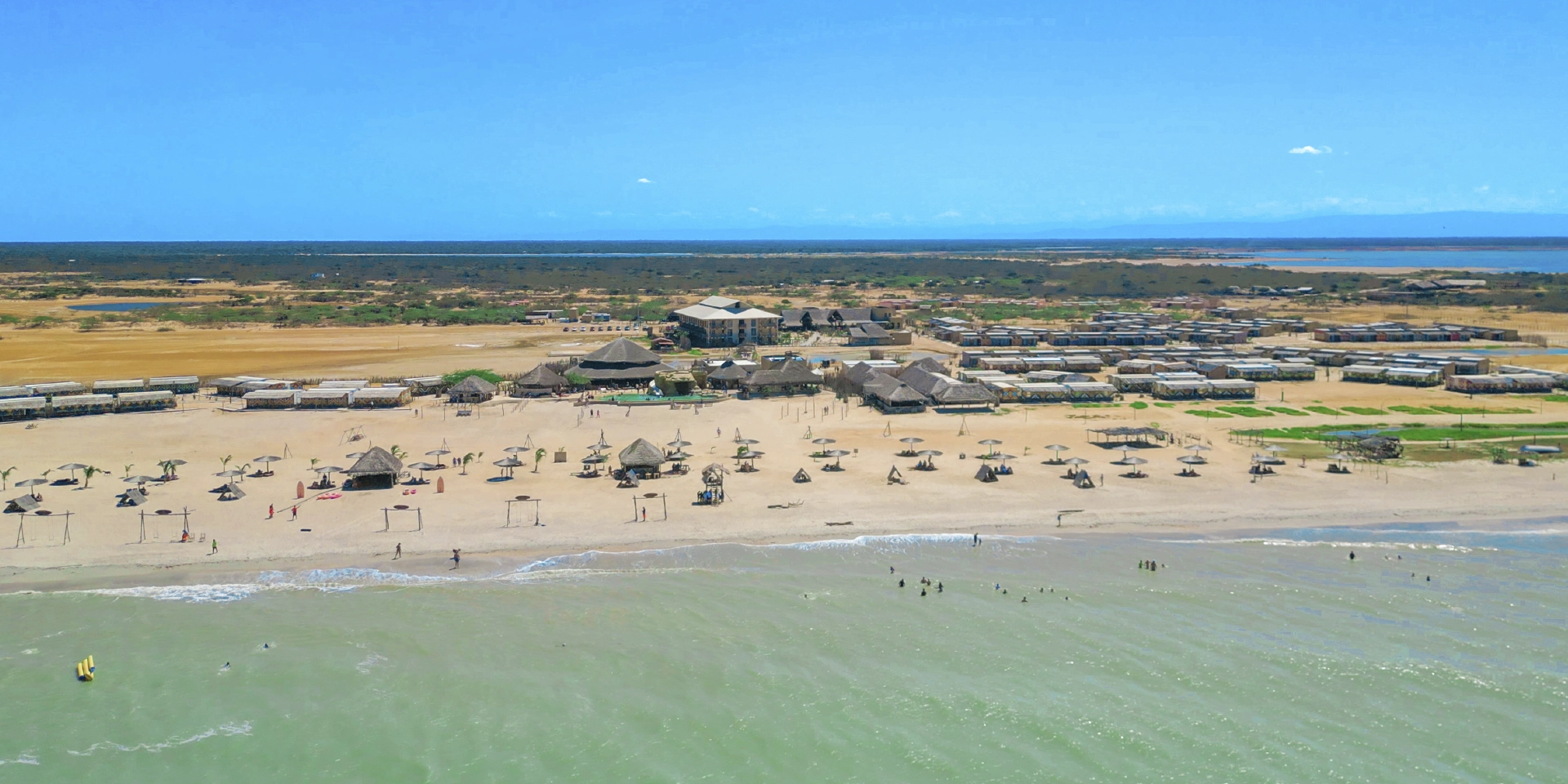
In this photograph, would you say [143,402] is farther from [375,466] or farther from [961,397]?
[961,397]

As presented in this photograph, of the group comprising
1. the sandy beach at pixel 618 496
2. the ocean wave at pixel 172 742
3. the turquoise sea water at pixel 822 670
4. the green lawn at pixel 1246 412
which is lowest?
the ocean wave at pixel 172 742

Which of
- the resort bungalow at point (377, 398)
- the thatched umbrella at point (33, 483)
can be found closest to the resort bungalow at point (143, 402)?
the resort bungalow at point (377, 398)

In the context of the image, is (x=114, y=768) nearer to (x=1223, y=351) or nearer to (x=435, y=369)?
(x=435, y=369)

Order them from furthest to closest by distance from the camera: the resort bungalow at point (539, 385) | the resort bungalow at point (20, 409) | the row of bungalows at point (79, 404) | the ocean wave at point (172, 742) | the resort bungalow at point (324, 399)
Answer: the resort bungalow at point (539, 385) → the resort bungalow at point (324, 399) → the row of bungalows at point (79, 404) → the resort bungalow at point (20, 409) → the ocean wave at point (172, 742)

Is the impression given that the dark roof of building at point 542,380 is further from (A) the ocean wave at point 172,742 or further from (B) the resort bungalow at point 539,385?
(A) the ocean wave at point 172,742

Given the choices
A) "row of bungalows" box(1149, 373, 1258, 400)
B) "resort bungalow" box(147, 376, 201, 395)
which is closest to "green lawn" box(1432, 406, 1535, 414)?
"row of bungalows" box(1149, 373, 1258, 400)

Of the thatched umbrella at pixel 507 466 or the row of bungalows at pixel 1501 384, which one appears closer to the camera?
the thatched umbrella at pixel 507 466
